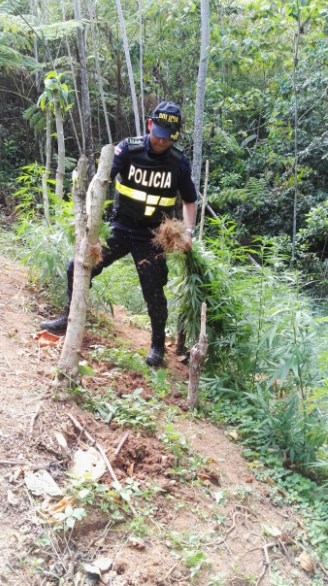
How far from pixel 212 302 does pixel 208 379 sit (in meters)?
0.60

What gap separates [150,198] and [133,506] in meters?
2.15

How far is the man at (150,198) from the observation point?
3584mm

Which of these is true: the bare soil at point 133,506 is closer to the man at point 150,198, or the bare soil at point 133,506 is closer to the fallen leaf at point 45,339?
the fallen leaf at point 45,339

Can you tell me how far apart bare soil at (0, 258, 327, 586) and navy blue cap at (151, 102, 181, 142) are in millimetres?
1742

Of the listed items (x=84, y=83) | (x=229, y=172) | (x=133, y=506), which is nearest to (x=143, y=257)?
(x=133, y=506)

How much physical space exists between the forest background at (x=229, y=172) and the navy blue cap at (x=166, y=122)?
89 centimetres

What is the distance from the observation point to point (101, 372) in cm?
363

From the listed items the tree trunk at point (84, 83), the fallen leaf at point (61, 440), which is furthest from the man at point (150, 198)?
the tree trunk at point (84, 83)

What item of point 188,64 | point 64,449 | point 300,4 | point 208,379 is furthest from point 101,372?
point 188,64

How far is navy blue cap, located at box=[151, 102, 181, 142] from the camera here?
346 centimetres

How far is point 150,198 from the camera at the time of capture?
371 centimetres

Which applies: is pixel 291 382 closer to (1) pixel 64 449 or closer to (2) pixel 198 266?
(2) pixel 198 266

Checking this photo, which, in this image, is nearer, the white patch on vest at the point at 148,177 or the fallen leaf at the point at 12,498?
the fallen leaf at the point at 12,498

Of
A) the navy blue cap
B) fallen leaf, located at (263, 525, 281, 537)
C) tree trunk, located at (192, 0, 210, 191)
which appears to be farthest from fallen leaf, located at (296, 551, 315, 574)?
tree trunk, located at (192, 0, 210, 191)
